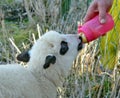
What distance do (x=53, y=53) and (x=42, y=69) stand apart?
5.2 inches

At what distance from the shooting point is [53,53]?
2.92 m

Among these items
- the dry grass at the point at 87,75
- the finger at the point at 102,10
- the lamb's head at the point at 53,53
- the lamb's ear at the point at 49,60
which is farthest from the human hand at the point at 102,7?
the dry grass at the point at 87,75

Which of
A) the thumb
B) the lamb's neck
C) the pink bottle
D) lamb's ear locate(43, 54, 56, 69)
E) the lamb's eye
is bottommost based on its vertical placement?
the lamb's neck

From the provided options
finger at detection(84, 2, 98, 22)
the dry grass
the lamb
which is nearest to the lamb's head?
the lamb

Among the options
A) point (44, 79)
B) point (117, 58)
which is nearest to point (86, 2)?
point (117, 58)

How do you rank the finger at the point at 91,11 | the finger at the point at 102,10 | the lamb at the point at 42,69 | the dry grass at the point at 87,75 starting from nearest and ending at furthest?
the lamb at the point at 42,69 → the finger at the point at 102,10 → the finger at the point at 91,11 → the dry grass at the point at 87,75

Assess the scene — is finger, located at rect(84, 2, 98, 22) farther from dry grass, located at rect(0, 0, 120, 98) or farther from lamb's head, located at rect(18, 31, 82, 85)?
dry grass, located at rect(0, 0, 120, 98)

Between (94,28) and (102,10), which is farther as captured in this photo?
(94,28)

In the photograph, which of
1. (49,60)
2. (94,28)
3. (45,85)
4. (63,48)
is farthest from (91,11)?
(45,85)

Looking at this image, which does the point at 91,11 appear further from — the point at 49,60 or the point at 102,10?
the point at 49,60

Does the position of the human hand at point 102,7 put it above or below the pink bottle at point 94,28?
above

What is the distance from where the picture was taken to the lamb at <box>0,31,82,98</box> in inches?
111

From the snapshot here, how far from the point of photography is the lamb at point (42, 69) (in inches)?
111

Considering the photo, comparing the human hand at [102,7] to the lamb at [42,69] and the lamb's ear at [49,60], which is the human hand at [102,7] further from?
the lamb's ear at [49,60]
